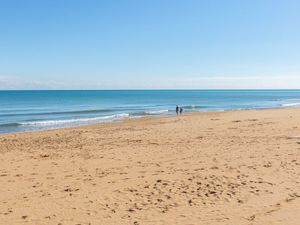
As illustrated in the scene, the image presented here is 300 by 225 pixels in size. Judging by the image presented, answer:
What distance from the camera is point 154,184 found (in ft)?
29.0

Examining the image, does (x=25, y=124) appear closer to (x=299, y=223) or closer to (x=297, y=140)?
(x=297, y=140)

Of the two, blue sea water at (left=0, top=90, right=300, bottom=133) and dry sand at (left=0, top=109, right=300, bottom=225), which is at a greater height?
dry sand at (left=0, top=109, right=300, bottom=225)

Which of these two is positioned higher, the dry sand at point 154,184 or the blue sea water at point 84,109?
the dry sand at point 154,184

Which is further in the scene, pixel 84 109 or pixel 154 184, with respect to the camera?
pixel 84 109

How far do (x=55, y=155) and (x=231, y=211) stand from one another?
898 cm

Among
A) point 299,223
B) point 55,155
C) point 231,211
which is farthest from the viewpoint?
point 55,155

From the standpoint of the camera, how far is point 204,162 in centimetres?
1150

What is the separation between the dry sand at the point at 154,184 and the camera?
6723mm

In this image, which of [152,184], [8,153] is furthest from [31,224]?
[8,153]

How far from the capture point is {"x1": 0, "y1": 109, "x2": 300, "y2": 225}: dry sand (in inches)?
265

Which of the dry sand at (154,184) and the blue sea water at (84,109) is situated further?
the blue sea water at (84,109)

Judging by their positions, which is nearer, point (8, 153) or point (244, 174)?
point (244, 174)

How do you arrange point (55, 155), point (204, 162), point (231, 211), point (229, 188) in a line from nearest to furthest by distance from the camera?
1. point (231, 211)
2. point (229, 188)
3. point (204, 162)
4. point (55, 155)

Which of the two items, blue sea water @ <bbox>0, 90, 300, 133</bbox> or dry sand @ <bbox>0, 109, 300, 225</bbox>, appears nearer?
dry sand @ <bbox>0, 109, 300, 225</bbox>
